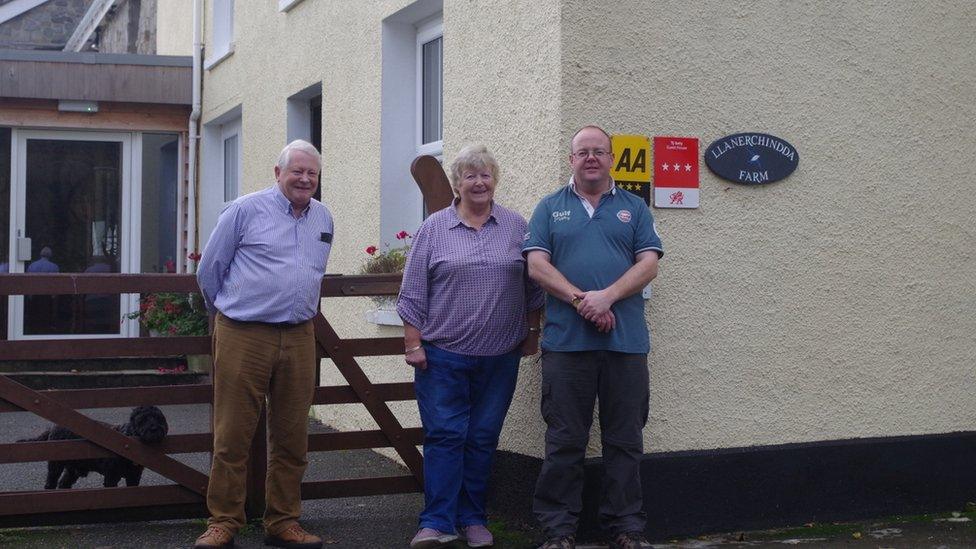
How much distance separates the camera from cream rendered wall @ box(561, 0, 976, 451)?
19.1ft

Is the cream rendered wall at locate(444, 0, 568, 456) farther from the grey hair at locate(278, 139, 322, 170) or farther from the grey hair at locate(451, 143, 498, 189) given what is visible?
the grey hair at locate(278, 139, 322, 170)

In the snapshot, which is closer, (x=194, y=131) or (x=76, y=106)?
(x=76, y=106)

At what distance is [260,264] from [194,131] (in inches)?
364

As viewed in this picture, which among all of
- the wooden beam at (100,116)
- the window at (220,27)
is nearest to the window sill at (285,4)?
the window at (220,27)

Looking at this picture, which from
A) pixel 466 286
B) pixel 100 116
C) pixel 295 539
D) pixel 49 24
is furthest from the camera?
pixel 49 24

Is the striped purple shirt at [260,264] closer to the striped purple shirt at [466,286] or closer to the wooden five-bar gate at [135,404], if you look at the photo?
the striped purple shirt at [466,286]

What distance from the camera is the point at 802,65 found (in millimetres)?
6117

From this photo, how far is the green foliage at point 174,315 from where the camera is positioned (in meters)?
12.3

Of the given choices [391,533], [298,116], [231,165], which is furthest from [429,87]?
[231,165]

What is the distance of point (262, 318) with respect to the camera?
5.32 metres

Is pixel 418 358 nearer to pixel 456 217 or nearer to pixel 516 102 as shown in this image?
pixel 456 217

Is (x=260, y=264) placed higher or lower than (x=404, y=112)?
lower

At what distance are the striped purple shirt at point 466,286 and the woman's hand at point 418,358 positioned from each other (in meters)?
0.07

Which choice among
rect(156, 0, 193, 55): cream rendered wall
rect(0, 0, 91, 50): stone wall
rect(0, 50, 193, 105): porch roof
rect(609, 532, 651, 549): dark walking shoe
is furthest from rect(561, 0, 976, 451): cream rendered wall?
rect(0, 0, 91, 50): stone wall
